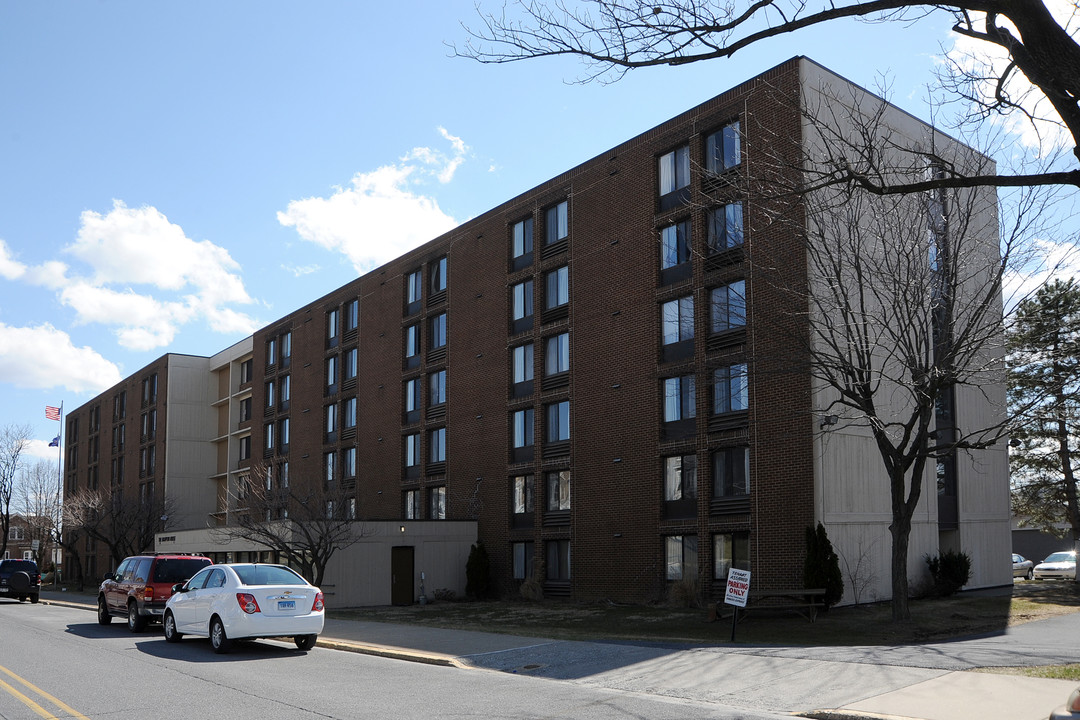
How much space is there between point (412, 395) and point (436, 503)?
511 cm

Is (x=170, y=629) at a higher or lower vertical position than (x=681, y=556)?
lower

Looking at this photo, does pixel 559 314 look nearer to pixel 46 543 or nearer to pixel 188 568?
pixel 188 568

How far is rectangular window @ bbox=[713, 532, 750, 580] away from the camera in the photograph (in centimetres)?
2733

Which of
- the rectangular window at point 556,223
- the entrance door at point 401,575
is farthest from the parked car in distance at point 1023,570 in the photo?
the entrance door at point 401,575

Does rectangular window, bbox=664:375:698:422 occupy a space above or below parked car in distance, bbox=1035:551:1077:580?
above

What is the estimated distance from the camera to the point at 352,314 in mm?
49375

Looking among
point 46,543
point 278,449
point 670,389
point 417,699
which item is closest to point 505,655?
point 417,699

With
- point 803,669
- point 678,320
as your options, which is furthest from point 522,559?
point 803,669

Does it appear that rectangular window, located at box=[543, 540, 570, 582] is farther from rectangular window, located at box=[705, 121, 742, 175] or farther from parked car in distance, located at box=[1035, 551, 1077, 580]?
parked car in distance, located at box=[1035, 551, 1077, 580]

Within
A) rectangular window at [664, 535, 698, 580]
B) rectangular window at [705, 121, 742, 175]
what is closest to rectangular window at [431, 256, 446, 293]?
rectangular window at [705, 121, 742, 175]

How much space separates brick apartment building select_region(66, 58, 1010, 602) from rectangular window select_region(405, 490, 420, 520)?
0.18 m

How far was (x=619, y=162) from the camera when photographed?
3291 cm

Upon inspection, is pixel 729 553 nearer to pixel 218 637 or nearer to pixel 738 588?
pixel 738 588

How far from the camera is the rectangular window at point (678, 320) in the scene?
97.6ft
